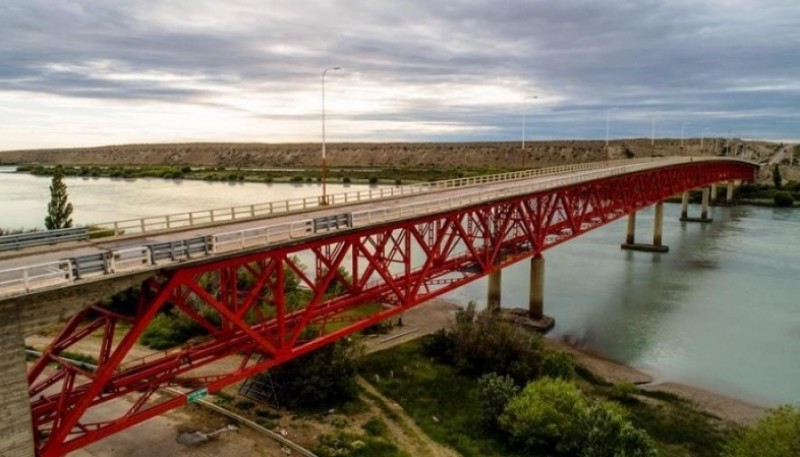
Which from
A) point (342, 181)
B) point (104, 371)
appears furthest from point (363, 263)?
point (342, 181)

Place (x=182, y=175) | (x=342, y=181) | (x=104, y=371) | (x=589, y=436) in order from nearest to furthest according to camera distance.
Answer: (x=104, y=371) → (x=589, y=436) → (x=342, y=181) → (x=182, y=175)

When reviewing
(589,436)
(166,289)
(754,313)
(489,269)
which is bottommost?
(754,313)

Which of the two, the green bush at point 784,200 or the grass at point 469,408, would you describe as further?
the green bush at point 784,200

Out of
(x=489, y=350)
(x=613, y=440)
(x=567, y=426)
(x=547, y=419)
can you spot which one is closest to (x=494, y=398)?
(x=547, y=419)

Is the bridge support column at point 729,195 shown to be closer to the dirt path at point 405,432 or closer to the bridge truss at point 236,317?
the bridge truss at point 236,317

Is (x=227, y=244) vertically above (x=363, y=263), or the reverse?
(x=227, y=244)

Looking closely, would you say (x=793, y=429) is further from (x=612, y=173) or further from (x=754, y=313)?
(x=612, y=173)

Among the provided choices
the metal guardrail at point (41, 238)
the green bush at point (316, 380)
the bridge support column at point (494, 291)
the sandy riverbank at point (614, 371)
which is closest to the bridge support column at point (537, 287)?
the bridge support column at point (494, 291)
